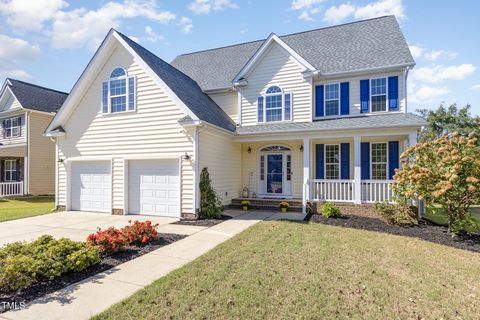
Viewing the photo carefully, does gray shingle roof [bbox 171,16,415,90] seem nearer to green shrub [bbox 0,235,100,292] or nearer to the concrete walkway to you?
the concrete walkway

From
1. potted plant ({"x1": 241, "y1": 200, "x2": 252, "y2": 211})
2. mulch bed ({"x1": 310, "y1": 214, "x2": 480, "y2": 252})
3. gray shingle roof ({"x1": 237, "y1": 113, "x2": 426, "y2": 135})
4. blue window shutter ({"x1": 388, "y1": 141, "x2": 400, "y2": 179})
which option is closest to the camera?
mulch bed ({"x1": 310, "y1": 214, "x2": 480, "y2": 252})

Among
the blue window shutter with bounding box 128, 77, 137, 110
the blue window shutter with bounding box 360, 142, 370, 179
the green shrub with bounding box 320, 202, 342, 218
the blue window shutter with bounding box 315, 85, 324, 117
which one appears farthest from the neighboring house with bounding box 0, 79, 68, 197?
the blue window shutter with bounding box 360, 142, 370, 179

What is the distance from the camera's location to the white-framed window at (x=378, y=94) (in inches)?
481

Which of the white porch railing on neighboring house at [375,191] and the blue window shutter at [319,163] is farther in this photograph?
the blue window shutter at [319,163]

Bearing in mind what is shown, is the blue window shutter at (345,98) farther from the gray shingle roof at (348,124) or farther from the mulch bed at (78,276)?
the mulch bed at (78,276)

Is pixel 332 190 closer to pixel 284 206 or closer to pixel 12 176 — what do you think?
pixel 284 206

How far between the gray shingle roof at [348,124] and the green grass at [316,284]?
199 inches

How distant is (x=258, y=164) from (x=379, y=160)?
5.78 metres

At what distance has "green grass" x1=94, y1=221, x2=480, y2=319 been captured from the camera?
12.3 ft

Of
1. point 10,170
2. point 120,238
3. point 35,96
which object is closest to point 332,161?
point 120,238

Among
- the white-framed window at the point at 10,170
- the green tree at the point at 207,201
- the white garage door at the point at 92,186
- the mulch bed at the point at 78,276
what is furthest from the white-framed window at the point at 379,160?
the white-framed window at the point at 10,170

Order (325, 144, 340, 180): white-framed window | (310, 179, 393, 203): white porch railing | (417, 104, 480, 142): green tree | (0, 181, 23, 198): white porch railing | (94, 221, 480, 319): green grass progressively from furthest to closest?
(417, 104, 480, 142): green tree, (0, 181, 23, 198): white porch railing, (325, 144, 340, 180): white-framed window, (310, 179, 393, 203): white porch railing, (94, 221, 480, 319): green grass

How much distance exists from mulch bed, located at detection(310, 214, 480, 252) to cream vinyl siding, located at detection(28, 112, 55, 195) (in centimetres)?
2047

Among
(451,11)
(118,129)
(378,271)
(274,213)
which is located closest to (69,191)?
(118,129)
